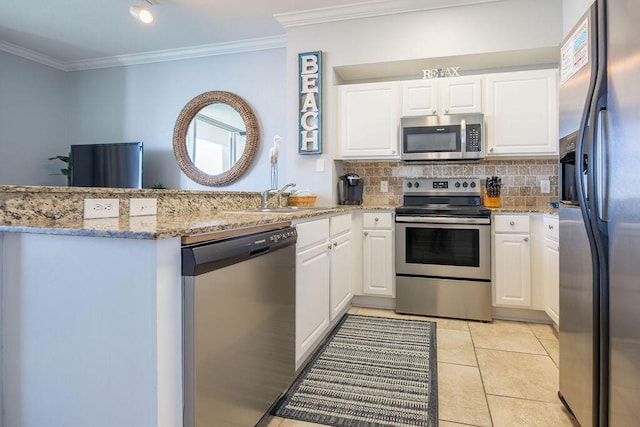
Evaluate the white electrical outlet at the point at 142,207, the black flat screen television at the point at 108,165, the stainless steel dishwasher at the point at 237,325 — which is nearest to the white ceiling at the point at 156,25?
the black flat screen television at the point at 108,165

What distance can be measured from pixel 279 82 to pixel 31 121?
3.01 m

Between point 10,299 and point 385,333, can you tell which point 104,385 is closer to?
point 10,299

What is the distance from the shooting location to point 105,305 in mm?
1019

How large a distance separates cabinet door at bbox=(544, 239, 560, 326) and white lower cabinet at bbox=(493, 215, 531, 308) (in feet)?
0.47

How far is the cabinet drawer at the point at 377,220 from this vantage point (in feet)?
10.0

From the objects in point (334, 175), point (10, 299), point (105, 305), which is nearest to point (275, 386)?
point (105, 305)

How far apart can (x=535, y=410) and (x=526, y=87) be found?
237 centimetres

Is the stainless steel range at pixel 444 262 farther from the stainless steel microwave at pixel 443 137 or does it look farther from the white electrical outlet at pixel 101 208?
the white electrical outlet at pixel 101 208

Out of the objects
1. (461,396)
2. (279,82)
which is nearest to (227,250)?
(461,396)

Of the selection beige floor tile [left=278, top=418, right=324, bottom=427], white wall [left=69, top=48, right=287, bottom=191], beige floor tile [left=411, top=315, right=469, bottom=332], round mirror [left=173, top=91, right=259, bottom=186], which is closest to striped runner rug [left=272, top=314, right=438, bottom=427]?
beige floor tile [left=278, top=418, right=324, bottom=427]

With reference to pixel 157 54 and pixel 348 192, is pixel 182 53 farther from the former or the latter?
pixel 348 192

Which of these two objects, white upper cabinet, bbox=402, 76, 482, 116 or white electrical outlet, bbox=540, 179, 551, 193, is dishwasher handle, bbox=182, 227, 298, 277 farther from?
white electrical outlet, bbox=540, 179, 551, 193

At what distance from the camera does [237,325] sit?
50.4 inches

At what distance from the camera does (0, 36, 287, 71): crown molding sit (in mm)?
3867
